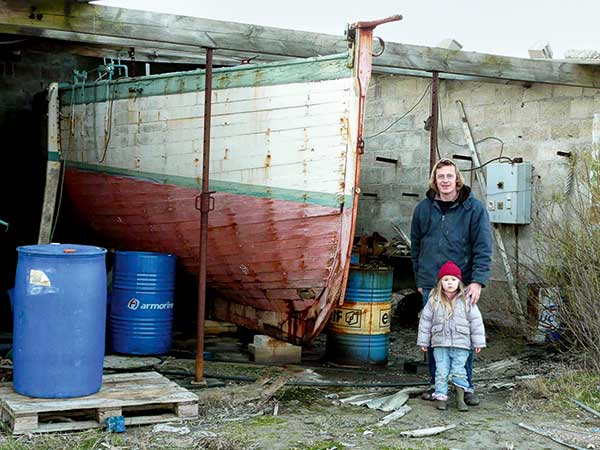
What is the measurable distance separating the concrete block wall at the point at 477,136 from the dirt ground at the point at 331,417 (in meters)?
2.12

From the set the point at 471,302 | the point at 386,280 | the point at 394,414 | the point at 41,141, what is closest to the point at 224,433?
the point at 394,414

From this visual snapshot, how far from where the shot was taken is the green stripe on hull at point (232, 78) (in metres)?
6.50

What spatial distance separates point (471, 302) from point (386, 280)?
182cm

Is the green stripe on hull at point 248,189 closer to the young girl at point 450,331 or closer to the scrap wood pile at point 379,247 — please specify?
the young girl at point 450,331

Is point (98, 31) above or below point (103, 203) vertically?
above

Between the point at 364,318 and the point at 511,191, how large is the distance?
2.51 metres

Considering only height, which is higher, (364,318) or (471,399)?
(364,318)

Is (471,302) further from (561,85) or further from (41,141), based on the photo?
(41,141)

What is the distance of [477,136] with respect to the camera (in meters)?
9.28

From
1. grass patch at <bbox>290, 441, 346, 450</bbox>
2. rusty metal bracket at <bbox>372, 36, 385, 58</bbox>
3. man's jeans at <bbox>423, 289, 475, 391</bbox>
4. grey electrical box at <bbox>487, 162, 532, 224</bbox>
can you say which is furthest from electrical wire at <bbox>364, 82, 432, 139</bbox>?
grass patch at <bbox>290, 441, 346, 450</bbox>

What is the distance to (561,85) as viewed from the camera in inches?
331

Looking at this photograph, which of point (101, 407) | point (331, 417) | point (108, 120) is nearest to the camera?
point (101, 407)

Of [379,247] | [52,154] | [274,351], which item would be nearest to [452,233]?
[274,351]

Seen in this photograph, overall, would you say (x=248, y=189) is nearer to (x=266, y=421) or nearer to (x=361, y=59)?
(x=361, y=59)
